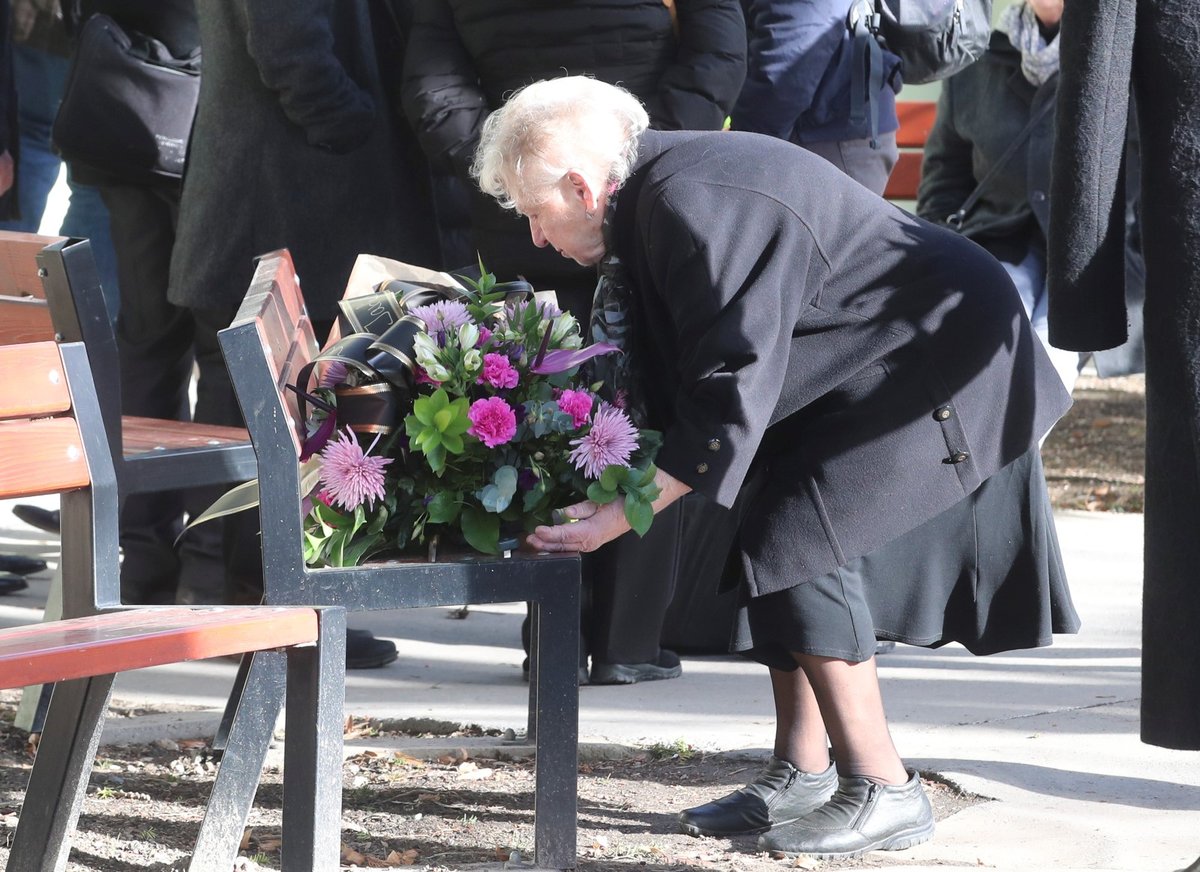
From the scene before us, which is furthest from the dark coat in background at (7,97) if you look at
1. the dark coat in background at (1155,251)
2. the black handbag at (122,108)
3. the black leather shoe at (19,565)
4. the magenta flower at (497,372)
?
the dark coat in background at (1155,251)

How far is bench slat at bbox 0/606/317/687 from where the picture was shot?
6.52ft

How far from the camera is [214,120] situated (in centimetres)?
419

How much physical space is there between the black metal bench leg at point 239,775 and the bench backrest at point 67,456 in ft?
0.88

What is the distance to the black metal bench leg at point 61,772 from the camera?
254cm

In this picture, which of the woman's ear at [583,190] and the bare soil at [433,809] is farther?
the bare soil at [433,809]

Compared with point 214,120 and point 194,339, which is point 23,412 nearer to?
point 214,120

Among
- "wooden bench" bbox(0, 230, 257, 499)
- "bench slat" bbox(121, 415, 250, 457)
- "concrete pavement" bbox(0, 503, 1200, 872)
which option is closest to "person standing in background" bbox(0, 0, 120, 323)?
"concrete pavement" bbox(0, 503, 1200, 872)

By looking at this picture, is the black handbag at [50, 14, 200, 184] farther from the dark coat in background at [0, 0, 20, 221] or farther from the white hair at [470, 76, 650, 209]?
the white hair at [470, 76, 650, 209]

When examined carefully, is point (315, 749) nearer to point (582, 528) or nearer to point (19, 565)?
point (582, 528)

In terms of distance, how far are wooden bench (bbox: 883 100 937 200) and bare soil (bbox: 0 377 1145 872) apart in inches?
341

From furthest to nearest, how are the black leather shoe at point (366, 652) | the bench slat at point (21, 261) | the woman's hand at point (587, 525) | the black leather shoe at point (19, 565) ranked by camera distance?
the black leather shoe at point (19, 565)
the black leather shoe at point (366, 652)
the bench slat at point (21, 261)
the woman's hand at point (587, 525)

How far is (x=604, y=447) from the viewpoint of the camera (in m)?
2.59

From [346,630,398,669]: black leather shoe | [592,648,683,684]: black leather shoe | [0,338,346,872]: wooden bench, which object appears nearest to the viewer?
[0,338,346,872]: wooden bench

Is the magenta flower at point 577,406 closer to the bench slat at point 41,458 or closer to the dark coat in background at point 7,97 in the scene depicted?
the bench slat at point 41,458
